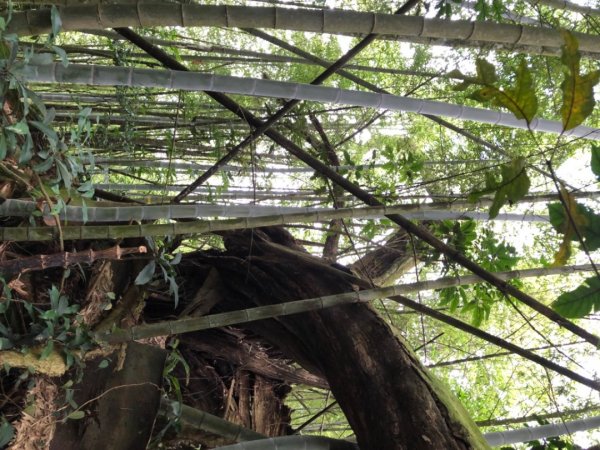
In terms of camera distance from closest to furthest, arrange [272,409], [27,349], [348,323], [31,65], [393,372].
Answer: [31,65], [27,349], [393,372], [348,323], [272,409]

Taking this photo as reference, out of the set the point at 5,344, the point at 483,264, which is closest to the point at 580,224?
the point at 5,344

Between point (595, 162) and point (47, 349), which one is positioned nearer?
point (595, 162)

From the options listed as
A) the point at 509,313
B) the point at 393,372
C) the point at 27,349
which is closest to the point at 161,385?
the point at 27,349

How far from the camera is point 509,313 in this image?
3977mm

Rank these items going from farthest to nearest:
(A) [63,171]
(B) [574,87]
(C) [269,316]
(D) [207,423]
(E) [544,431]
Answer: (D) [207,423] → (E) [544,431] → (C) [269,316] → (A) [63,171] → (B) [574,87]

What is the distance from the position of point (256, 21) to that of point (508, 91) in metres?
0.59

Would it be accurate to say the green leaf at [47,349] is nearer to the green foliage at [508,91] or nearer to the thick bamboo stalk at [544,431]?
the green foliage at [508,91]

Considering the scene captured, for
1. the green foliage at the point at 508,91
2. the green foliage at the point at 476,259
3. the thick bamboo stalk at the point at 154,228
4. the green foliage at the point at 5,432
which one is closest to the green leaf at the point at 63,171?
the thick bamboo stalk at the point at 154,228

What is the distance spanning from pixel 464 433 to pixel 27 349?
1177mm

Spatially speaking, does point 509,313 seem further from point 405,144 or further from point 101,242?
point 101,242

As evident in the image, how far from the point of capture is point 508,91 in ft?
2.88

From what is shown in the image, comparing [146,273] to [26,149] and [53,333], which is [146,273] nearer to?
[53,333]

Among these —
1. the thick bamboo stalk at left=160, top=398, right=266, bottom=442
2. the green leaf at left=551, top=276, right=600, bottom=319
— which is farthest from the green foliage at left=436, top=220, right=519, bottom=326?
the green leaf at left=551, top=276, right=600, bottom=319

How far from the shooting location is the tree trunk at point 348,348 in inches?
63.7
